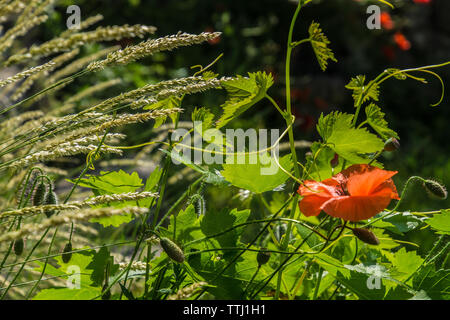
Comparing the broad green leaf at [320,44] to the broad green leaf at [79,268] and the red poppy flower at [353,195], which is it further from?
the broad green leaf at [79,268]

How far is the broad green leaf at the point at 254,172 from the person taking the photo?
1.98ft

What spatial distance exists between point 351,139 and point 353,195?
8 cm

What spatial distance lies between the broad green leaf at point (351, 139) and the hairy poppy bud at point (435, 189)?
3.2 inches

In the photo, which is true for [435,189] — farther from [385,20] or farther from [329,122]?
[385,20]

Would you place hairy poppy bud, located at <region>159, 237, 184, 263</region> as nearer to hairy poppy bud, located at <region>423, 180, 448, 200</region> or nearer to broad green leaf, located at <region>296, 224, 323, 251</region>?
broad green leaf, located at <region>296, 224, 323, 251</region>

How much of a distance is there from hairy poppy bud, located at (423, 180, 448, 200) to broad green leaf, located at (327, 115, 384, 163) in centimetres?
8

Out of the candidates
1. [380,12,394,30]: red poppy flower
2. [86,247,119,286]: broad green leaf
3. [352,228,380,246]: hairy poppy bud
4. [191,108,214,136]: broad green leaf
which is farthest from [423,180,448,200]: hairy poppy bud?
[380,12,394,30]: red poppy flower

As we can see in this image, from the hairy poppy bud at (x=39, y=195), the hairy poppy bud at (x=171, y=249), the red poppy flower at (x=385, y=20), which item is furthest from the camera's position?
the red poppy flower at (x=385, y=20)

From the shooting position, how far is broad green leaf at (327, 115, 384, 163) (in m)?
0.58

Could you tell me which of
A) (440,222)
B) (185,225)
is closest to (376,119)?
(440,222)

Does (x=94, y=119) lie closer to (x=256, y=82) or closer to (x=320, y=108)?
(x=256, y=82)

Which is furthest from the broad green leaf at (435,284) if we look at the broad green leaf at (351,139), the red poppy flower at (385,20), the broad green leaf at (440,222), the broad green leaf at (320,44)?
the red poppy flower at (385,20)

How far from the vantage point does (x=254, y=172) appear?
0.61 metres
